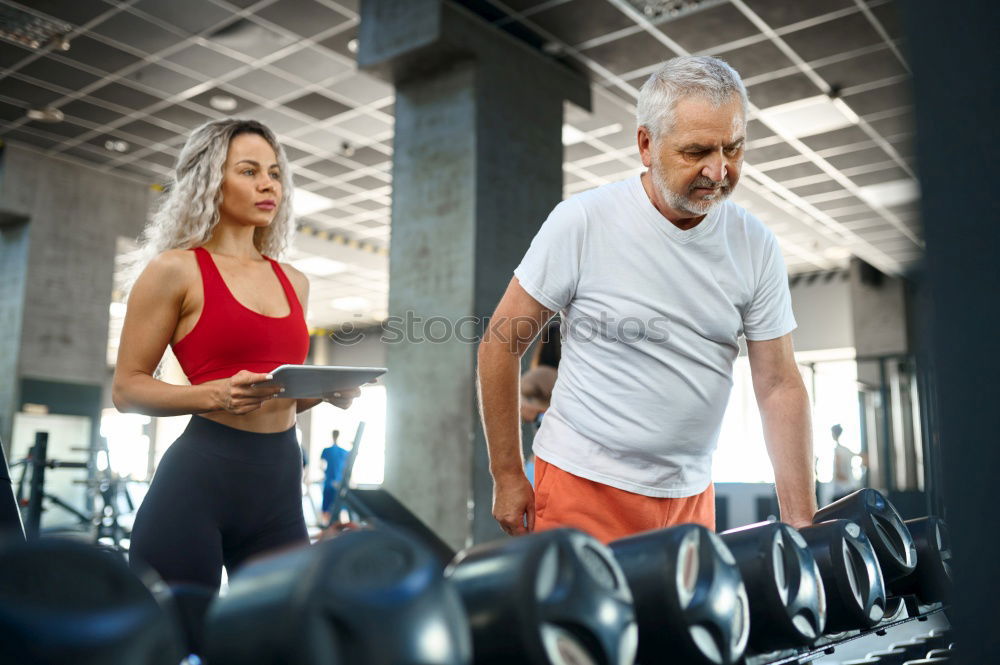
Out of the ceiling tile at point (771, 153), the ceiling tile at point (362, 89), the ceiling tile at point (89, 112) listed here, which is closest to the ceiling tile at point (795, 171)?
the ceiling tile at point (771, 153)

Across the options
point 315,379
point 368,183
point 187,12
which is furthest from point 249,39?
point 315,379

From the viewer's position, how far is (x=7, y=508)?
1.13m

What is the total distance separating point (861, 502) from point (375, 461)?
1755 centimetres

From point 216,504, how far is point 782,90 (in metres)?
6.48

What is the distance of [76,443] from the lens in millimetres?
9602

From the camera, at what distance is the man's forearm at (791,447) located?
4.80 ft

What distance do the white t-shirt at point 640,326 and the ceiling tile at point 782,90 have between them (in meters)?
5.78

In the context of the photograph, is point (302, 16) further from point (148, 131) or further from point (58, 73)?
point (148, 131)

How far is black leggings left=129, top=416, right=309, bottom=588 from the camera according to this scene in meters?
1.35

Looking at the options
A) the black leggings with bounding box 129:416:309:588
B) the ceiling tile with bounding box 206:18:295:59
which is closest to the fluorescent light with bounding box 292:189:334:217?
the ceiling tile with bounding box 206:18:295:59

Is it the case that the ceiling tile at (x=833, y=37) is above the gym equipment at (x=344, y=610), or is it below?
above

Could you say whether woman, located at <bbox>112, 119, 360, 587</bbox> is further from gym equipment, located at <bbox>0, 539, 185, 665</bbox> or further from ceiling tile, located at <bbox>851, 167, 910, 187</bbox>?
ceiling tile, located at <bbox>851, 167, 910, 187</bbox>

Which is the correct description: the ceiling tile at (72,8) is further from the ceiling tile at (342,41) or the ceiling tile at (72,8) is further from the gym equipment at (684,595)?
the gym equipment at (684,595)

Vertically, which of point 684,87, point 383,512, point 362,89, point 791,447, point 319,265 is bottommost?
point 383,512
